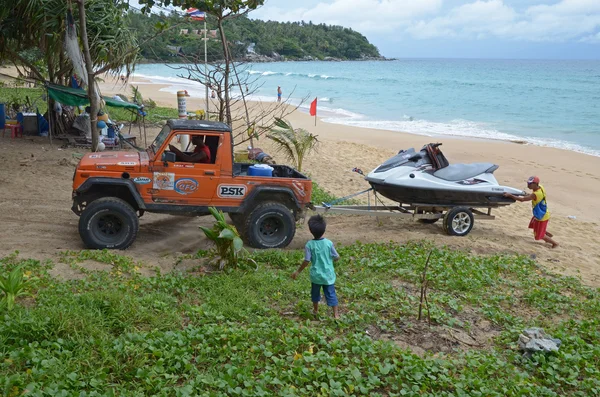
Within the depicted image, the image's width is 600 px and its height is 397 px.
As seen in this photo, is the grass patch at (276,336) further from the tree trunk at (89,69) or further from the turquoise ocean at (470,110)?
the turquoise ocean at (470,110)

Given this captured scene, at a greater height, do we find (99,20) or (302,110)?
(99,20)

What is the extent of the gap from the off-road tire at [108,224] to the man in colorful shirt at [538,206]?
20.5 feet

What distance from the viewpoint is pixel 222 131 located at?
8.13 meters

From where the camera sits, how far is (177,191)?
320 inches

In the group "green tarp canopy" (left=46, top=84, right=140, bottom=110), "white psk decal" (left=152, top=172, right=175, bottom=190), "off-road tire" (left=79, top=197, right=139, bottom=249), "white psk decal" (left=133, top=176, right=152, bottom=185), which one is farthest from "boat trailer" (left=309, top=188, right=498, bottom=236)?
"green tarp canopy" (left=46, top=84, right=140, bottom=110)

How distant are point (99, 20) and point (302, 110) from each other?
21296mm

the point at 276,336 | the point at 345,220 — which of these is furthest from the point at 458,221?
the point at 276,336

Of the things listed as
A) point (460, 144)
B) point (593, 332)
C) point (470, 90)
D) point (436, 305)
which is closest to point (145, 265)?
point (436, 305)

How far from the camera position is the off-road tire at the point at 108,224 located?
770cm

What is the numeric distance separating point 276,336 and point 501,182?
12570 millimetres

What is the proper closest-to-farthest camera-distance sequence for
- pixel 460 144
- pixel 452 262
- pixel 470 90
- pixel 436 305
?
pixel 436 305, pixel 452 262, pixel 460 144, pixel 470 90

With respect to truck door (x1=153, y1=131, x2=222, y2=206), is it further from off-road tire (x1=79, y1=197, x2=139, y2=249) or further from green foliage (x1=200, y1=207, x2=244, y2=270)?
green foliage (x1=200, y1=207, x2=244, y2=270)

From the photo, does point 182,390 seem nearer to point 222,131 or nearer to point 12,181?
point 222,131

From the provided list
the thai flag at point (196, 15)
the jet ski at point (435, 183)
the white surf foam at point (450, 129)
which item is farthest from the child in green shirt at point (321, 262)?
the white surf foam at point (450, 129)
